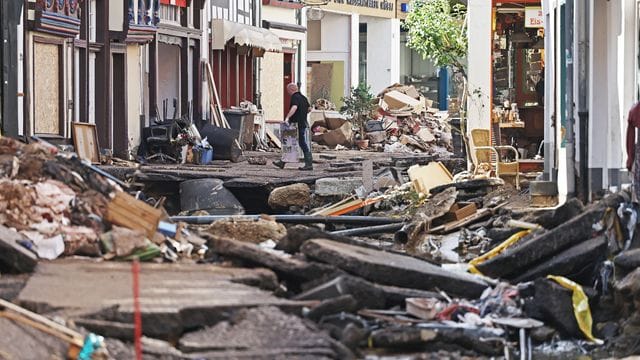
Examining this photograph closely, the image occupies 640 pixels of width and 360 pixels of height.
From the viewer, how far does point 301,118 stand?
3297cm

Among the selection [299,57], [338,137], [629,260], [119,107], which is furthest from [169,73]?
[629,260]

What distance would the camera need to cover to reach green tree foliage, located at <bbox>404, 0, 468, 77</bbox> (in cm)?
3884

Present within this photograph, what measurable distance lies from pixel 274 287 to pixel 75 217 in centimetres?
257

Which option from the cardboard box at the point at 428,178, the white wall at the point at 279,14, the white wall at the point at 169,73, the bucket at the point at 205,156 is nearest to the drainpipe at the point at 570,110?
the cardboard box at the point at 428,178

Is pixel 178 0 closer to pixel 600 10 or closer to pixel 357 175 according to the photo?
pixel 357 175

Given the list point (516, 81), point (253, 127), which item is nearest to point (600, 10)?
point (516, 81)

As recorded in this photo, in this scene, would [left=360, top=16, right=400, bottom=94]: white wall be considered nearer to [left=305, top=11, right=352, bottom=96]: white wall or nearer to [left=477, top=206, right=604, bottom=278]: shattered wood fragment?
[left=305, top=11, right=352, bottom=96]: white wall

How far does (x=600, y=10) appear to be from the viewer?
19422 millimetres

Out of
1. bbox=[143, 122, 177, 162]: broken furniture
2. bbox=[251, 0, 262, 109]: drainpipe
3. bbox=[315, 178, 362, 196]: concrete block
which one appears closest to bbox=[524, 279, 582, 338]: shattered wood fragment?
bbox=[315, 178, 362, 196]: concrete block

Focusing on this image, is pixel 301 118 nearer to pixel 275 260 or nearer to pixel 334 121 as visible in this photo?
pixel 334 121

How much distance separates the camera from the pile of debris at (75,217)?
13789mm

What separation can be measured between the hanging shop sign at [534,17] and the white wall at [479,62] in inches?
27.1

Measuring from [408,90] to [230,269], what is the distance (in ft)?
160

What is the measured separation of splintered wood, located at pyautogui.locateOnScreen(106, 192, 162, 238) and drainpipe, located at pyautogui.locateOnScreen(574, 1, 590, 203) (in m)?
7.20
